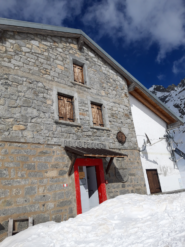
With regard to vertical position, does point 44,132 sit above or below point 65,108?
below

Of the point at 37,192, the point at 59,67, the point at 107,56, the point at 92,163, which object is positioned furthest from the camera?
the point at 107,56

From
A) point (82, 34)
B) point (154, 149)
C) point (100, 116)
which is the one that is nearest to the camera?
point (100, 116)

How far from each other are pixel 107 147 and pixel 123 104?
264 centimetres

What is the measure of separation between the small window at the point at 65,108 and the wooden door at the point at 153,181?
489cm

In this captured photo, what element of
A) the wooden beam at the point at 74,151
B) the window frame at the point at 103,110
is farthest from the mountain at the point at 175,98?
the wooden beam at the point at 74,151

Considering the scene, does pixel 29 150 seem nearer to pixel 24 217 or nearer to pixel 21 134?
pixel 21 134

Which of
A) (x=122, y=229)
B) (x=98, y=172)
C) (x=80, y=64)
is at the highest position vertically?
(x=80, y=64)

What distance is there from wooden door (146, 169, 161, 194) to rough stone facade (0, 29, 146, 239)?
42.5 inches

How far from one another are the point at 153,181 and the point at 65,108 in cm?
568

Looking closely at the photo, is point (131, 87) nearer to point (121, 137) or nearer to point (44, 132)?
point (121, 137)

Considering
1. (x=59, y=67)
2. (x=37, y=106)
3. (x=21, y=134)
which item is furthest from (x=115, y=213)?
(x=59, y=67)

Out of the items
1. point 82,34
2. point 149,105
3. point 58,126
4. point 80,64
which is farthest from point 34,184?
point 149,105

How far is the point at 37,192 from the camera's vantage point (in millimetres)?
5262

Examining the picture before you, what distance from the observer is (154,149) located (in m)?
9.92
